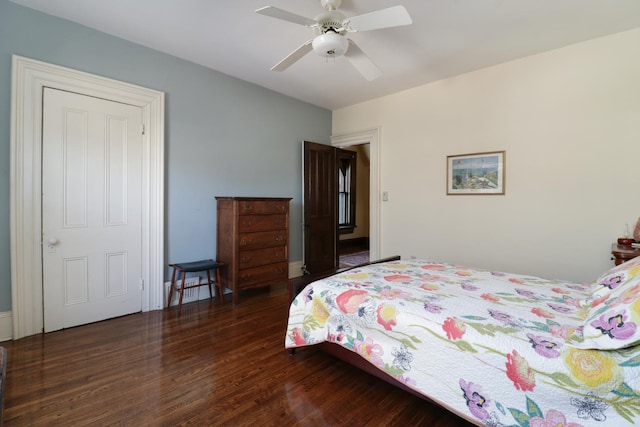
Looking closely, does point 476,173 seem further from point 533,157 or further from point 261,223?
point 261,223

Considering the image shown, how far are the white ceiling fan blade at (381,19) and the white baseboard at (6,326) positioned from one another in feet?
11.1

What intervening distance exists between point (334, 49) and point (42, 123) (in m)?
2.46

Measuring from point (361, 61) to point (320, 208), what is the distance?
2523mm

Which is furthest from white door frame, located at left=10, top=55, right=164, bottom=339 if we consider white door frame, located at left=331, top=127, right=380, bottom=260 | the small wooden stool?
white door frame, located at left=331, top=127, right=380, bottom=260

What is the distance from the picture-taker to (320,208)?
4.57 metres

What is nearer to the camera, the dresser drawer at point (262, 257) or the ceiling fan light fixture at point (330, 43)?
the ceiling fan light fixture at point (330, 43)

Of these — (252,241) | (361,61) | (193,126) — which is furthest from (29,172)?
(361,61)

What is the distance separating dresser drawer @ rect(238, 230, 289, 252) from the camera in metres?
3.24

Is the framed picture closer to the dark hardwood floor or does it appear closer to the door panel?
the dark hardwood floor

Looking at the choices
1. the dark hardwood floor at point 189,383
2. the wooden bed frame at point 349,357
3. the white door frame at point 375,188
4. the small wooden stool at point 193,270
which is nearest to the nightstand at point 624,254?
the dark hardwood floor at point 189,383

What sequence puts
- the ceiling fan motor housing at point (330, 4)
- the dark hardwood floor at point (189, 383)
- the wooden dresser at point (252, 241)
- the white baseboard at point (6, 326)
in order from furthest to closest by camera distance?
the wooden dresser at point (252, 241), the white baseboard at point (6, 326), the ceiling fan motor housing at point (330, 4), the dark hardwood floor at point (189, 383)

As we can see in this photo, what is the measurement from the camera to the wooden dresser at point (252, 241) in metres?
3.20

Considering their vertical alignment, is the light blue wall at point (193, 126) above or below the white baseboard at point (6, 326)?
above

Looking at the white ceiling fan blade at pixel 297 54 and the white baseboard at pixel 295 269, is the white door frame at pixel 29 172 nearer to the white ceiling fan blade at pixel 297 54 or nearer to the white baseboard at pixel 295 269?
the white ceiling fan blade at pixel 297 54
